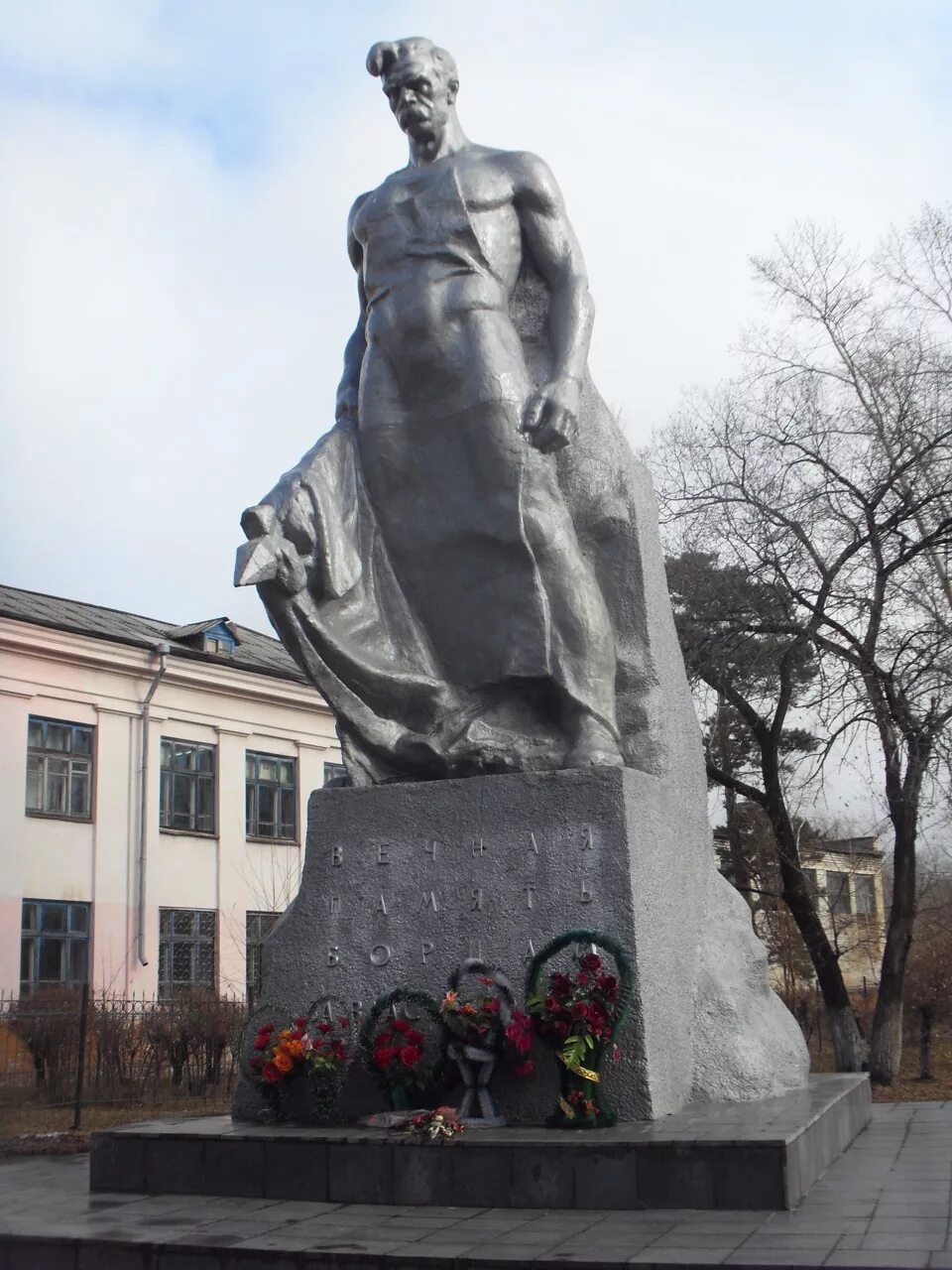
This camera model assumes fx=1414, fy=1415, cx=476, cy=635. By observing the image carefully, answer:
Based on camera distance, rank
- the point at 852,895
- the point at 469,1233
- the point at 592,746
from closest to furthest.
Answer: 1. the point at 469,1233
2. the point at 592,746
3. the point at 852,895

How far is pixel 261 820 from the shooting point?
26984 millimetres

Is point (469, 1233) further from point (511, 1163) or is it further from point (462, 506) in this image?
point (462, 506)

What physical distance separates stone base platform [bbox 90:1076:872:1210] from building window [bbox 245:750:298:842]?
71.5ft

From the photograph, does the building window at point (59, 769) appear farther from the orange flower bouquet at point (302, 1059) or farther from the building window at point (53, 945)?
the orange flower bouquet at point (302, 1059)

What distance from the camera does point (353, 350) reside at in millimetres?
6684

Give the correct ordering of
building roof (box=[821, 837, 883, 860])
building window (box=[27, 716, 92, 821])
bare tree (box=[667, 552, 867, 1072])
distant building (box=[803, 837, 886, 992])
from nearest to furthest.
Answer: bare tree (box=[667, 552, 867, 1072]) → building roof (box=[821, 837, 883, 860]) → distant building (box=[803, 837, 886, 992]) → building window (box=[27, 716, 92, 821])

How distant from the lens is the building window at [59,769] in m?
23.0

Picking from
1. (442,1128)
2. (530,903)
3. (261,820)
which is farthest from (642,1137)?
(261,820)

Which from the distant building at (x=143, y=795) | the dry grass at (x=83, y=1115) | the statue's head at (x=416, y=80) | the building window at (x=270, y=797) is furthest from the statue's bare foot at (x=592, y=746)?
the building window at (x=270, y=797)

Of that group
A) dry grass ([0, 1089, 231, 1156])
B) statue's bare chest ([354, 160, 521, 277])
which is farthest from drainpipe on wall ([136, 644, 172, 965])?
statue's bare chest ([354, 160, 521, 277])

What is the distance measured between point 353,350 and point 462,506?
111 cm

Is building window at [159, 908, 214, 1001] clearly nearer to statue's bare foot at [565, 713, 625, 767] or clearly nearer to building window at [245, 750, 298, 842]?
building window at [245, 750, 298, 842]

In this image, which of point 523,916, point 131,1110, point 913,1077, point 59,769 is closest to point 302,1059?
point 523,916

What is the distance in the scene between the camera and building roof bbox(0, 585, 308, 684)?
24.0 metres
